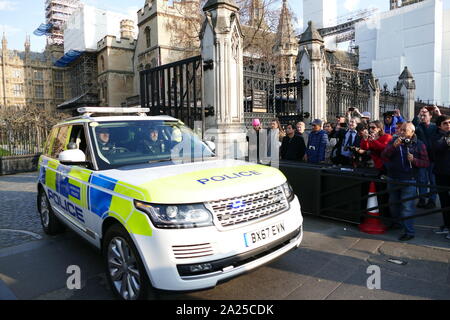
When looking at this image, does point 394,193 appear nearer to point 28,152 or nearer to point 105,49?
point 28,152

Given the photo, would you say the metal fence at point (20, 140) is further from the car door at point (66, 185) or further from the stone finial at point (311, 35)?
the stone finial at point (311, 35)

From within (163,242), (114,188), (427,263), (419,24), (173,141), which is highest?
(419,24)

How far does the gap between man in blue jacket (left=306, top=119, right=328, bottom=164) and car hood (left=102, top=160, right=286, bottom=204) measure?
11.5 feet

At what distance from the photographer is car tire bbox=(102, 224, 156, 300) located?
9.46 ft

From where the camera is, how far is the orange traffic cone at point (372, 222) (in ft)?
16.7

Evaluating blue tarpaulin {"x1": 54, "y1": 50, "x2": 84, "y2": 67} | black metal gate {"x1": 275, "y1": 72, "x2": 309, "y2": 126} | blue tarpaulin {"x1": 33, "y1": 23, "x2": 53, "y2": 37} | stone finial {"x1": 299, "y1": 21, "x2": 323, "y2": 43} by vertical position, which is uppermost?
blue tarpaulin {"x1": 33, "y1": 23, "x2": 53, "y2": 37}

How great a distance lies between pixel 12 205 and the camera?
300 inches

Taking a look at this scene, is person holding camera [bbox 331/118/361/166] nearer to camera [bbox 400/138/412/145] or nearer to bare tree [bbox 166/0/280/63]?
camera [bbox 400/138/412/145]

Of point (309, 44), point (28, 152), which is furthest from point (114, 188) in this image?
point (28, 152)

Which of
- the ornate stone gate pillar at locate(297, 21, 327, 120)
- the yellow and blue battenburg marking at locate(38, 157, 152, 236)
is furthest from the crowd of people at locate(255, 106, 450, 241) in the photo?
the yellow and blue battenburg marking at locate(38, 157, 152, 236)

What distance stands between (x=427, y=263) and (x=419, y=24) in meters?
38.4

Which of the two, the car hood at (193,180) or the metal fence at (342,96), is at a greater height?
the metal fence at (342,96)

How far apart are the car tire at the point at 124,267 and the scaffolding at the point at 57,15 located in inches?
2869

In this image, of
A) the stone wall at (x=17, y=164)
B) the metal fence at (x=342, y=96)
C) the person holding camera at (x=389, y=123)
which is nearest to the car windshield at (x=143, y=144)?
the person holding camera at (x=389, y=123)
